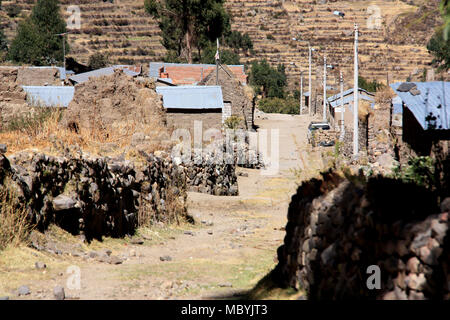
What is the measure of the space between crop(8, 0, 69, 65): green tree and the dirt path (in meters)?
69.4

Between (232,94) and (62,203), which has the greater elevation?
(232,94)

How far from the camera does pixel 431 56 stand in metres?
114

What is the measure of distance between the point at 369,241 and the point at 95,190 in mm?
7353

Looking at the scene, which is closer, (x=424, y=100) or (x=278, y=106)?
(x=424, y=100)

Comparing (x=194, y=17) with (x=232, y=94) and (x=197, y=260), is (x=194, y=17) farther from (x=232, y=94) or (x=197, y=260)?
(x=197, y=260)

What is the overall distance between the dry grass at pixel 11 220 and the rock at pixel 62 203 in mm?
919

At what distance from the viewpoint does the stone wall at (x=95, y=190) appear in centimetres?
1099

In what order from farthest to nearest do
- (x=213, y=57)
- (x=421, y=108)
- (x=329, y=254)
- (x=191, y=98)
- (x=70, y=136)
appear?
(x=213, y=57) → (x=191, y=98) → (x=421, y=108) → (x=70, y=136) → (x=329, y=254)

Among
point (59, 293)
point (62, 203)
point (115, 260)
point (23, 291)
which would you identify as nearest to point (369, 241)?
point (59, 293)

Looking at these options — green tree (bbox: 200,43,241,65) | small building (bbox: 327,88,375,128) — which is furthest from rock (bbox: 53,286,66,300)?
green tree (bbox: 200,43,241,65)

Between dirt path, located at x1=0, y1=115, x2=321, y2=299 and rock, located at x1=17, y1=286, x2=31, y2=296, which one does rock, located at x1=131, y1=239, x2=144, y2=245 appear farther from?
rock, located at x1=17, y1=286, x2=31, y2=296

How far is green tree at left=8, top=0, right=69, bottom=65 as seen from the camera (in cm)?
8725

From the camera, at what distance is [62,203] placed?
11.5 meters
